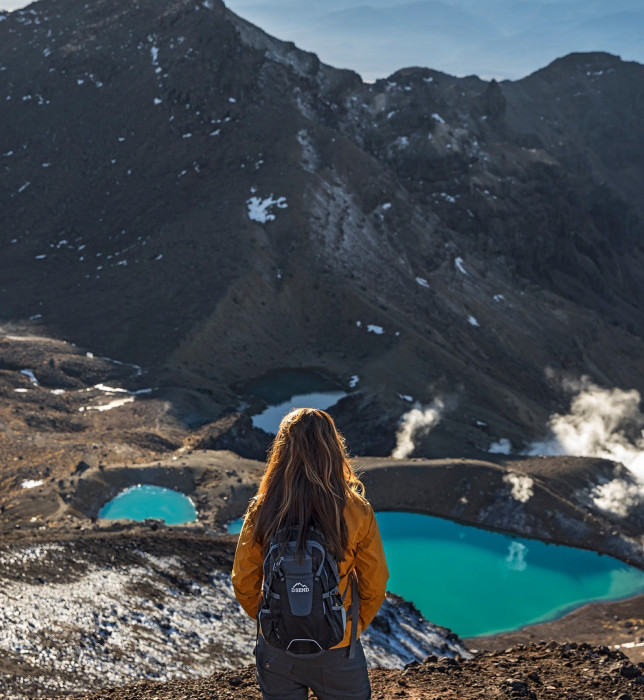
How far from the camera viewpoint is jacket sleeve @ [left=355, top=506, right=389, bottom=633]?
7902mm

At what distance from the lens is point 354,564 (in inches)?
316

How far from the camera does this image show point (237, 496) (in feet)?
153

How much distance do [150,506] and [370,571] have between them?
3815 centimetres

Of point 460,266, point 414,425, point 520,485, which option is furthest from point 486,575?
point 460,266

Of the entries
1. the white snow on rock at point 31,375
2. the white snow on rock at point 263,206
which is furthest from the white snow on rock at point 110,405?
the white snow on rock at point 263,206

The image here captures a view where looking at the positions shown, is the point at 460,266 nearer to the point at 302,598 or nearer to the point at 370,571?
the point at 370,571

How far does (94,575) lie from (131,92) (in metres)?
99.5

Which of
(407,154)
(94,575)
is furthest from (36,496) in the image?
(407,154)

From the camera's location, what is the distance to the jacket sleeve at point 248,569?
7906 millimetres

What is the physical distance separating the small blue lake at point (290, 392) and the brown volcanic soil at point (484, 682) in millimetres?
50252

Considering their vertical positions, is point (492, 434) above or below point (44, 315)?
below

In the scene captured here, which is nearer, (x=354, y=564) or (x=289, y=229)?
(x=354, y=564)

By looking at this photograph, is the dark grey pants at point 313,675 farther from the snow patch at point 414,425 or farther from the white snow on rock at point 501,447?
A: the white snow on rock at point 501,447

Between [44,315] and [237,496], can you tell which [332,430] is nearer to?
[237,496]
